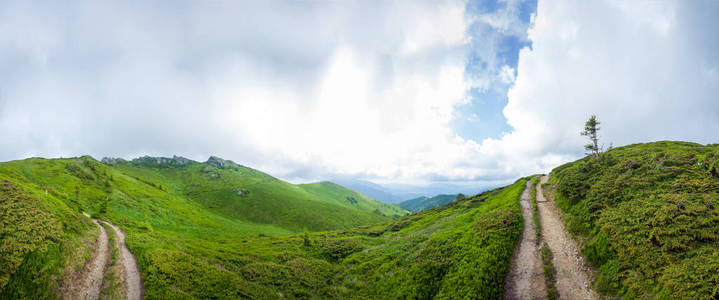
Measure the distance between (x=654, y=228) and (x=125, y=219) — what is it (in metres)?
81.5

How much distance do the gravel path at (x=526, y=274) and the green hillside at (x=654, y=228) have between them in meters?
3.63

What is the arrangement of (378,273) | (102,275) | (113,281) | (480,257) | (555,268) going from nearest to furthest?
(555,268) < (480,257) < (113,281) < (102,275) < (378,273)

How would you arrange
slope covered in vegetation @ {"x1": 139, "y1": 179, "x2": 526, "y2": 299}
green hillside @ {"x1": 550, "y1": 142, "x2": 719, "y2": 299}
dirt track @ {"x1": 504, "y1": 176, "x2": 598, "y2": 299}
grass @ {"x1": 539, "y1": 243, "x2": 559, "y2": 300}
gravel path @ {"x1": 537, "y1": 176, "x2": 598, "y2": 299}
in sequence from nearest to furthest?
green hillside @ {"x1": 550, "y1": 142, "x2": 719, "y2": 299} < gravel path @ {"x1": 537, "y1": 176, "x2": 598, "y2": 299} < grass @ {"x1": 539, "y1": 243, "x2": 559, "y2": 300} < dirt track @ {"x1": 504, "y1": 176, "x2": 598, "y2": 299} < slope covered in vegetation @ {"x1": 139, "y1": 179, "x2": 526, "y2": 299}

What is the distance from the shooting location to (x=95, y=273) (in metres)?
22.6

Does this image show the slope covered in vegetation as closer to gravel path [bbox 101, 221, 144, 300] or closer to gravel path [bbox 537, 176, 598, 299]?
gravel path [bbox 101, 221, 144, 300]

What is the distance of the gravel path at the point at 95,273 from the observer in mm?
19844

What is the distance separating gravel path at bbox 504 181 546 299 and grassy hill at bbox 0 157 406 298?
2633 centimetres

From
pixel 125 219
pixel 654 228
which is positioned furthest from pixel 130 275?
pixel 654 228

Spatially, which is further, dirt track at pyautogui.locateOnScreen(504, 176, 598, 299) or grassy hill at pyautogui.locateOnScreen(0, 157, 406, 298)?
grassy hill at pyautogui.locateOnScreen(0, 157, 406, 298)

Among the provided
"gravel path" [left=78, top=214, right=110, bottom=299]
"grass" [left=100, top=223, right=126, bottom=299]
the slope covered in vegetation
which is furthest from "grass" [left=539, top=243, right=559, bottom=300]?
"gravel path" [left=78, top=214, right=110, bottom=299]

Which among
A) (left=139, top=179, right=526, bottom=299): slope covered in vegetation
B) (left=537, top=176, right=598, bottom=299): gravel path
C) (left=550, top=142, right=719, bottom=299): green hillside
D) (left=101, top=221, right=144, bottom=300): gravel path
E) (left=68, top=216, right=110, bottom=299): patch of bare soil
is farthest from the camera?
(left=101, top=221, right=144, bottom=300): gravel path

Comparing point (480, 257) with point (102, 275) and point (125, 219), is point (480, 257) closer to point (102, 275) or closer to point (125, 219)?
point (102, 275)

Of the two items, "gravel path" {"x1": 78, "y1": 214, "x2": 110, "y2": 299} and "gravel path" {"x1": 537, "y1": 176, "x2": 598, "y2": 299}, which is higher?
"gravel path" {"x1": 537, "y1": 176, "x2": 598, "y2": 299}

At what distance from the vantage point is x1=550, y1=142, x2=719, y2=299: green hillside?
45.4 ft
